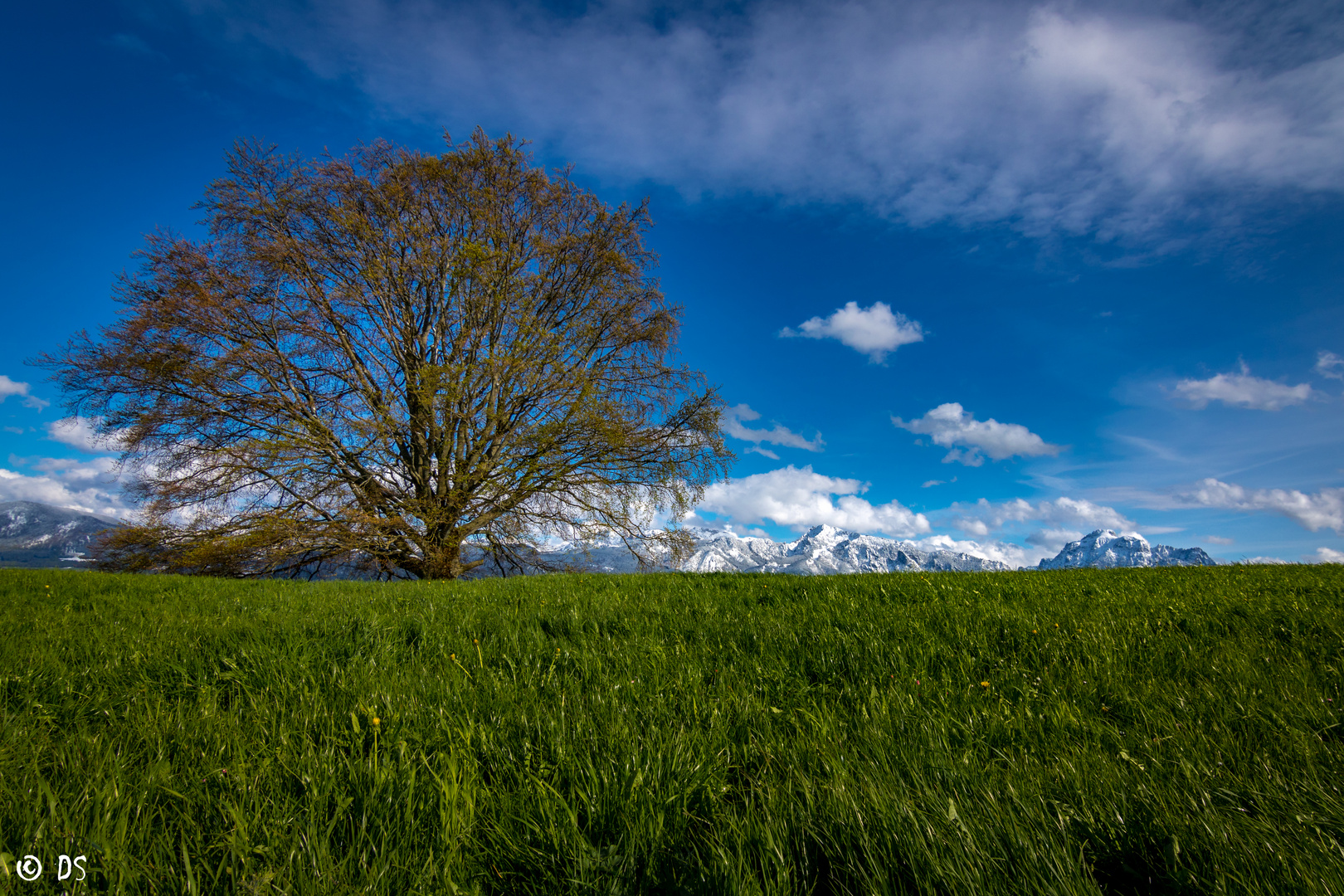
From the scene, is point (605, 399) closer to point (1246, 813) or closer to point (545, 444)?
point (545, 444)

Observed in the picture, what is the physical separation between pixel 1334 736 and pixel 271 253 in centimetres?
2106

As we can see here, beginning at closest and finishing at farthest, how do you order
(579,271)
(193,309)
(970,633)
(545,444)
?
(970,633)
(193,309)
(545,444)
(579,271)

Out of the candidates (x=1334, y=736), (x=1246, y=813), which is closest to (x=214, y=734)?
(x=1246, y=813)

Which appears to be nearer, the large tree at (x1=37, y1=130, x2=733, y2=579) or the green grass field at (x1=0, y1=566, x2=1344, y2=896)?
the green grass field at (x1=0, y1=566, x2=1344, y2=896)

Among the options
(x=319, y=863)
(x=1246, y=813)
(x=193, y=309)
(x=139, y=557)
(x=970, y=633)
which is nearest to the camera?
(x=319, y=863)

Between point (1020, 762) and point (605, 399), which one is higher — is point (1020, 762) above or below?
below

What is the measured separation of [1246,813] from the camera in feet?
5.98

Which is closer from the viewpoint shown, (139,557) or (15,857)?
(15,857)

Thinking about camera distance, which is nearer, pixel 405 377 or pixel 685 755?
pixel 685 755

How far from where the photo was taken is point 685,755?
2201mm

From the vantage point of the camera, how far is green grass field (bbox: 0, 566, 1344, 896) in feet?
5.21

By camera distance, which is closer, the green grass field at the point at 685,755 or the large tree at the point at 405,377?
the green grass field at the point at 685,755

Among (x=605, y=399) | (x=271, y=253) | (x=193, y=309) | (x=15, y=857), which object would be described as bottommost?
(x=15, y=857)

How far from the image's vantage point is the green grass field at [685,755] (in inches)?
62.6
